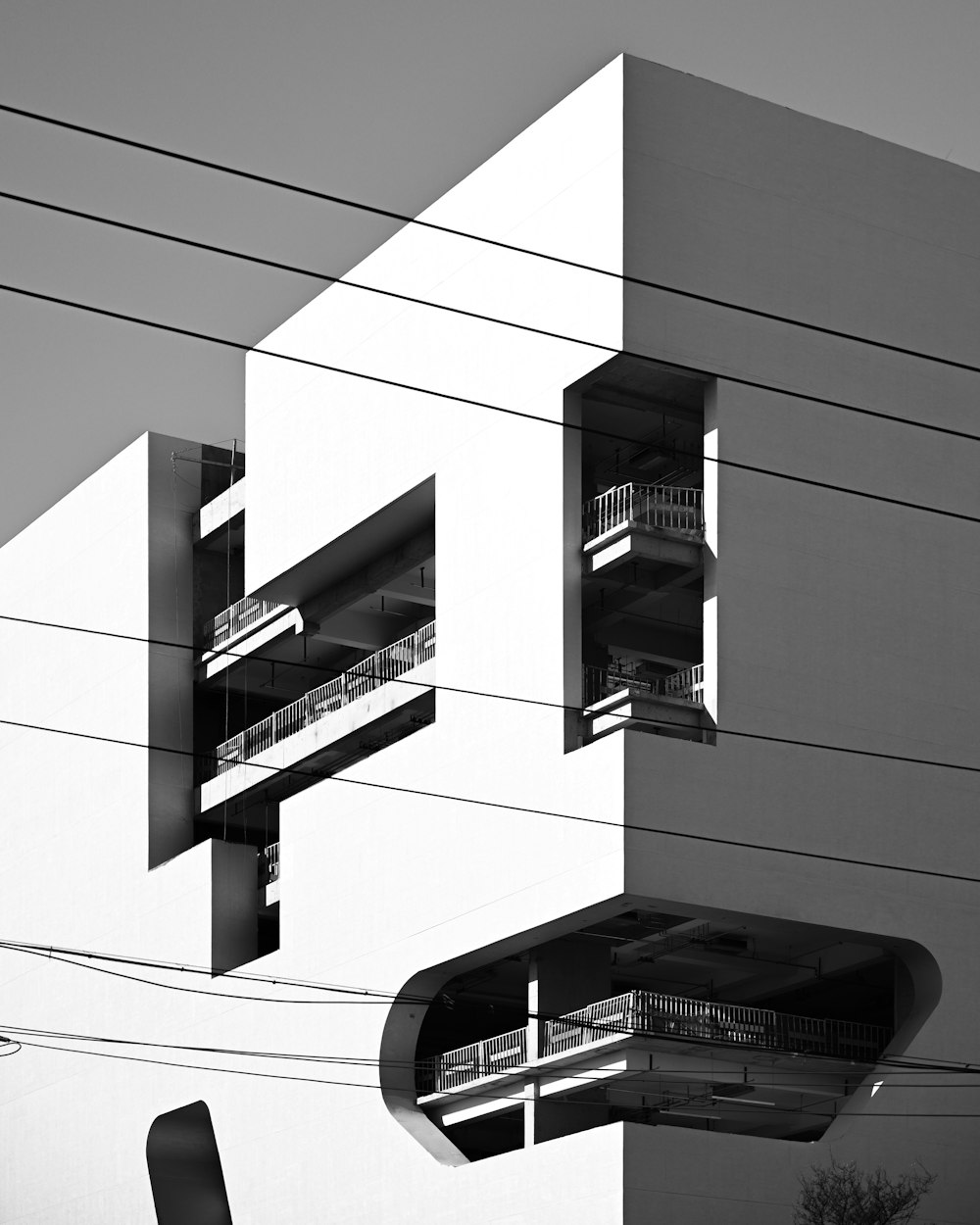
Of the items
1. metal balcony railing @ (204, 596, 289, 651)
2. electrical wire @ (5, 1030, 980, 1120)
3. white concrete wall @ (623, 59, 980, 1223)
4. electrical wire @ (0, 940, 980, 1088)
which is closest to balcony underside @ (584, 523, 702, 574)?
white concrete wall @ (623, 59, 980, 1223)

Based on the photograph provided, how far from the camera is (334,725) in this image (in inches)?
2041

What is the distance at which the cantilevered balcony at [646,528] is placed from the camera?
140 feet

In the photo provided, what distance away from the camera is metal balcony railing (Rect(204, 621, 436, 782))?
4972 centimetres

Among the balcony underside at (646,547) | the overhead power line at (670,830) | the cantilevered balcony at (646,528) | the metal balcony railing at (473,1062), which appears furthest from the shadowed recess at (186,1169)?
the balcony underside at (646,547)

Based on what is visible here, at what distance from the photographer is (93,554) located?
62.3m

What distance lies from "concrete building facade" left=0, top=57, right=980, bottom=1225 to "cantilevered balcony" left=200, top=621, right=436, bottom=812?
0.63ft

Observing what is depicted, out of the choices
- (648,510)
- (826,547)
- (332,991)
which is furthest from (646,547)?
(332,991)

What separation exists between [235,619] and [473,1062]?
16934mm

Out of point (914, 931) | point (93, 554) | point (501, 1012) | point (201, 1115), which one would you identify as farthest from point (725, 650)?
point (93, 554)

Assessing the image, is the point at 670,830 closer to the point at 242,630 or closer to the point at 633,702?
the point at 633,702

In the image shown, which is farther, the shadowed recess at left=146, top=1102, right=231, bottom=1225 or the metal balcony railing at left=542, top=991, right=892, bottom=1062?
the shadowed recess at left=146, top=1102, right=231, bottom=1225

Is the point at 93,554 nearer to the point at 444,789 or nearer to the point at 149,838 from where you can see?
the point at 149,838

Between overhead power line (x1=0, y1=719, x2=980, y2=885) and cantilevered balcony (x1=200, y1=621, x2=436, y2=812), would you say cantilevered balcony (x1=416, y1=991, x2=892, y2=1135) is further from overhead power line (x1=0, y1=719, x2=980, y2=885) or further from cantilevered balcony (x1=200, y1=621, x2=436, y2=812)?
cantilevered balcony (x1=200, y1=621, x2=436, y2=812)

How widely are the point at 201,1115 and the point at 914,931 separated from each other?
2109cm
